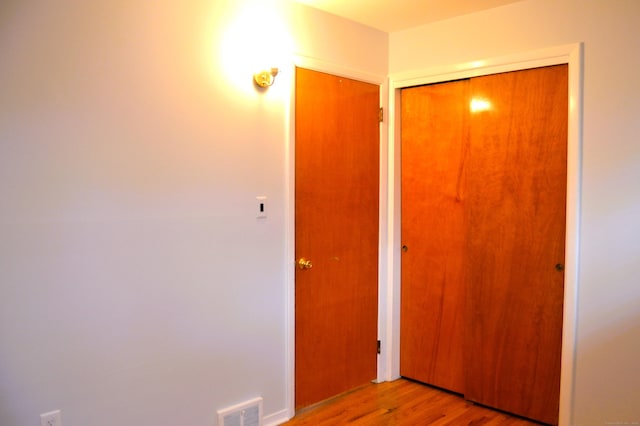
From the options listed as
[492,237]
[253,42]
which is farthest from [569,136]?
[253,42]

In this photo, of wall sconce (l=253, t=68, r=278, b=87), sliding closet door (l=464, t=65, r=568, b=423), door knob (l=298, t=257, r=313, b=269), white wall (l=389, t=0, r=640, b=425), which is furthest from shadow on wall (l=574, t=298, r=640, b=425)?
wall sconce (l=253, t=68, r=278, b=87)

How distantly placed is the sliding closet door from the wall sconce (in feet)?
4.21

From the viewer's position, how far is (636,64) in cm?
234

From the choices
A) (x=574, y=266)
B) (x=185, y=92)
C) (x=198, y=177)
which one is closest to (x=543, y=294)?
(x=574, y=266)

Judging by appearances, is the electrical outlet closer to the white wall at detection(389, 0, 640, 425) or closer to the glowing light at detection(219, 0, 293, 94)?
the glowing light at detection(219, 0, 293, 94)

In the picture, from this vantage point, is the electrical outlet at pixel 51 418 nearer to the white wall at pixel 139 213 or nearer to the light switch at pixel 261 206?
the white wall at pixel 139 213

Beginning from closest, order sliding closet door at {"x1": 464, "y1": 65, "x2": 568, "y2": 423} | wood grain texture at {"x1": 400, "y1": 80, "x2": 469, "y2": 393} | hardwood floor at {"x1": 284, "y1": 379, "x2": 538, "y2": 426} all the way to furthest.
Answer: sliding closet door at {"x1": 464, "y1": 65, "x2": 568, "y2": 423} < hardwood floor at {"x1": 284, "y1": 379, "x2": 538, "y2": 426} < wood grain texture at {"x1": 400, "y1": 80, "x2": 469, "y2": 393}

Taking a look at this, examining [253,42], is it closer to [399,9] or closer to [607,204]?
[399,9]

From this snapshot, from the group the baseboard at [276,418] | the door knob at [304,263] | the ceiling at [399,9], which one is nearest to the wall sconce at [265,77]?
the ceiling at [399,9]

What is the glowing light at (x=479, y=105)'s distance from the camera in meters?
2.90

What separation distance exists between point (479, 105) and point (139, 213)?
6.82 feet

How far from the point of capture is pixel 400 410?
2.95m

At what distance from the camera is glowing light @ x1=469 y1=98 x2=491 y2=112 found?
2.90 m

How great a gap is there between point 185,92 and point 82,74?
0.46m
